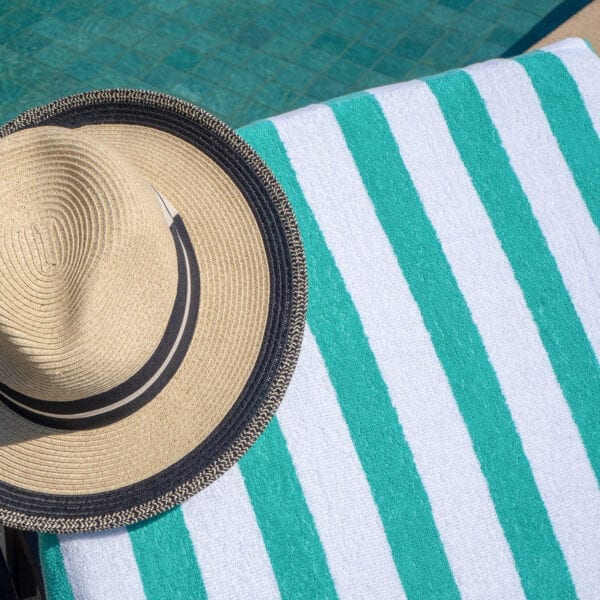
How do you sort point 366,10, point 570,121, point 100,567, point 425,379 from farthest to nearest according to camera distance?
point 366,10 → point 570,121 → point 425,379 → point 100,567

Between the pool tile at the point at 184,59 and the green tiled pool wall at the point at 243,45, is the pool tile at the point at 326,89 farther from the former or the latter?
the pool tile at the point at 184,59

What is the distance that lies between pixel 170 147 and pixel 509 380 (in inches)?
45.3

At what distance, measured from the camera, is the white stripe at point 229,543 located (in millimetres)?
1881

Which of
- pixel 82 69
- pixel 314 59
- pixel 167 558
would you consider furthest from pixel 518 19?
pixel 167 558

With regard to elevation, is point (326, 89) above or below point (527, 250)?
below

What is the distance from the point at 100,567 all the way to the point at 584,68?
7.06ft

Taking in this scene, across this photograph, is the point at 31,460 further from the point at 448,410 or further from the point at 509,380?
the point at 509,380

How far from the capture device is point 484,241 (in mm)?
2209

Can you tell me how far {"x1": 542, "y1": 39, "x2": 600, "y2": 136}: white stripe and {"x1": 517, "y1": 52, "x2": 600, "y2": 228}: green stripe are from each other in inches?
0.7

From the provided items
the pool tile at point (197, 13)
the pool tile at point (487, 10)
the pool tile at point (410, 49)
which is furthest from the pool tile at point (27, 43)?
the pool tile at point (487, 10)

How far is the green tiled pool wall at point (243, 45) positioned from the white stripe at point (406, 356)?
198cm

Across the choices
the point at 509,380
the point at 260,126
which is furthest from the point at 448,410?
the point at 260,126

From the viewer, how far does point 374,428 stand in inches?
79.7

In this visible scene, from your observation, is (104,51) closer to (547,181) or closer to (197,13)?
(197,13)
